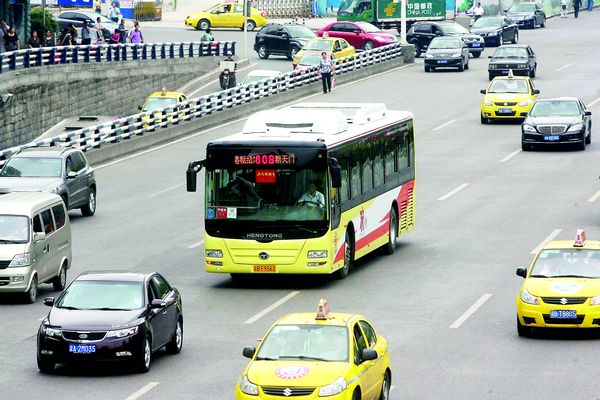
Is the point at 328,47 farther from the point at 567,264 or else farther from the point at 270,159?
the point at 567,264

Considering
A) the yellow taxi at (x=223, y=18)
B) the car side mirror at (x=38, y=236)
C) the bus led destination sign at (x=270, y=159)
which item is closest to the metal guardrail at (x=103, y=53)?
the yellow taxi at (x=223, y=18)

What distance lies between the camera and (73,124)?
50.0 metres

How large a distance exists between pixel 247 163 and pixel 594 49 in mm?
54395

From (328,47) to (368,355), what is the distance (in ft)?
169

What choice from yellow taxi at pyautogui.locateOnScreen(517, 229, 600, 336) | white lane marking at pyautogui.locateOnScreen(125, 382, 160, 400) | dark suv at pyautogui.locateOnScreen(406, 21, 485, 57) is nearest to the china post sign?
dark suv at pyautogui.locateOnScreen(406, 21, 485, 57)

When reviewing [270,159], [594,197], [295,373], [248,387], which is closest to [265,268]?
[270,159]

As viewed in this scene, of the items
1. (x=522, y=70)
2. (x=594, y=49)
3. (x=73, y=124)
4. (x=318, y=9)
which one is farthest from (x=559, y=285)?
(x=318, y=9)

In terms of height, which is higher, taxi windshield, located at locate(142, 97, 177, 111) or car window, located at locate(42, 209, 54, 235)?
car window, located at locate(42, 209, 54, 235)

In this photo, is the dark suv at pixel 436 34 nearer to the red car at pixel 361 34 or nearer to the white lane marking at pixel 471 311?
the red car at pixel 361 34

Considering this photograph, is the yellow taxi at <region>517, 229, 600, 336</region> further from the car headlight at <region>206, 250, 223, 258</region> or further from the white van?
the white van

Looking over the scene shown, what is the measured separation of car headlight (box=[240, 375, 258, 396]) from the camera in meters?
16.5

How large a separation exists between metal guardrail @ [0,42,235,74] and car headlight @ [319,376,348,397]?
36624 mm

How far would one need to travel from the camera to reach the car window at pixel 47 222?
2755 centimetres

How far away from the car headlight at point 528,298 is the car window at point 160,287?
5.23 meters
